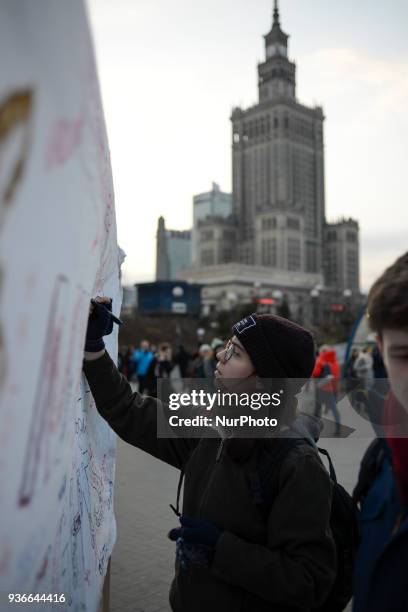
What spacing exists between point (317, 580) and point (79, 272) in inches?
46.2

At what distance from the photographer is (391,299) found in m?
1.26

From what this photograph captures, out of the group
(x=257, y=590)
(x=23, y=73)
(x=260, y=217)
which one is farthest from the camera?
(x=260, y=217)

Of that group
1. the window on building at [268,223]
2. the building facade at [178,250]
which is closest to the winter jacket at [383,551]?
the window on building at [268,223]

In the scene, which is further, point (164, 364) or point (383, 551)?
point (164, 364)

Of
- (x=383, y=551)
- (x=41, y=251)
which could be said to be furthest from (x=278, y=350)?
(x=41, y=251)

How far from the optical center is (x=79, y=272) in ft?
4.10

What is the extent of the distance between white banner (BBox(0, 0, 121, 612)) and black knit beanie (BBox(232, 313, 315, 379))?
28.0 inches

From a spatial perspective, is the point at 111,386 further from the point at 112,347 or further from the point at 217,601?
the point at 217,601

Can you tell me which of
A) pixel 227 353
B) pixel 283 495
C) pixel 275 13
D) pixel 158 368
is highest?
pixel 275 13

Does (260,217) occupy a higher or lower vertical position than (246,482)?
higher

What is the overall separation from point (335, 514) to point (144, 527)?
368 cm

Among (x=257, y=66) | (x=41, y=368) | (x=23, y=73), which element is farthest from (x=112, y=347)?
(x=257, y=66)

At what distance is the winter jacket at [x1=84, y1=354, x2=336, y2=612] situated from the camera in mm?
1600

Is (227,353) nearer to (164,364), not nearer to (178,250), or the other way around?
(164,364)
